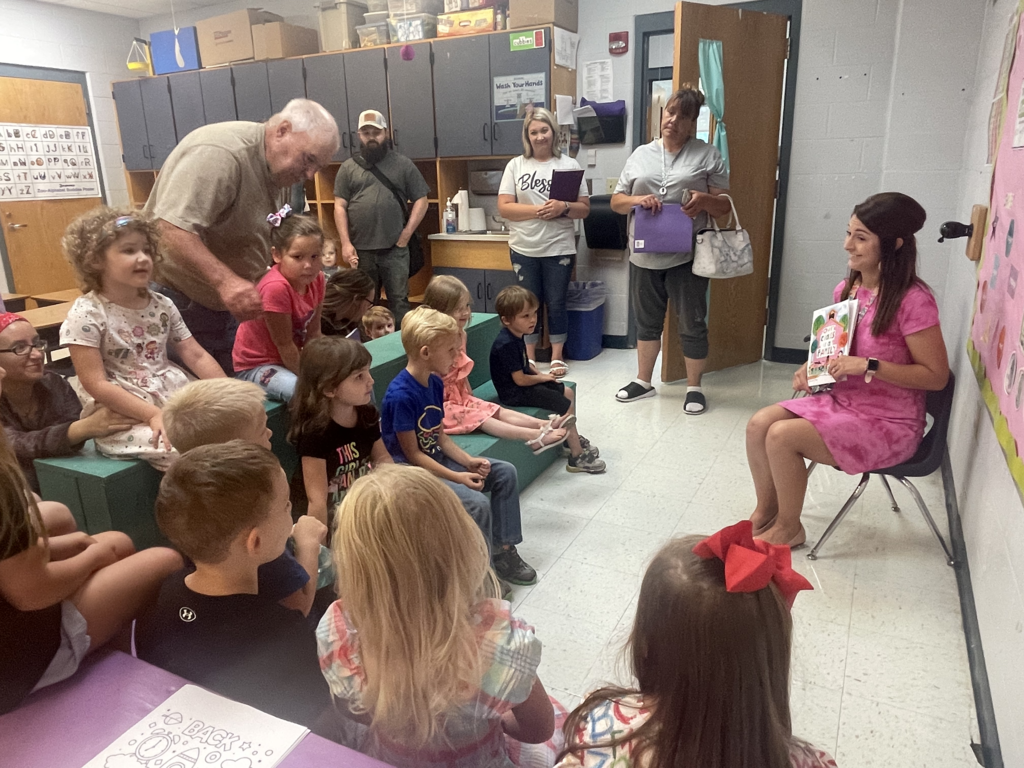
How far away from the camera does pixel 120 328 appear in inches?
72.4

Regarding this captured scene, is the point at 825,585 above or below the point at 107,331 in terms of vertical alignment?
below

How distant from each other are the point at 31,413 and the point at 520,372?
5.35ft

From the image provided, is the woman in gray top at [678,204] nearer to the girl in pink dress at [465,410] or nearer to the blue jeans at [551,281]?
the blue jeans at [551,281]

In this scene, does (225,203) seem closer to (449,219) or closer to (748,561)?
(748,561)

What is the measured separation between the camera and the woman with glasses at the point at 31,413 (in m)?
1.75

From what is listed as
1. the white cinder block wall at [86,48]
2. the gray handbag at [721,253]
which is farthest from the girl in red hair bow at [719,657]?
the white cinder block wall at [86,48]

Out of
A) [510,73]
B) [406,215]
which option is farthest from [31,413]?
[510,73]

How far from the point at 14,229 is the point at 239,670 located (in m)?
5.89

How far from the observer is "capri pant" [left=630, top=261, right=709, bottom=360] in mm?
3678

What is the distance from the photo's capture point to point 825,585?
2123mm

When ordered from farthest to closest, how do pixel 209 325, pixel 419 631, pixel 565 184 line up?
pixel 565 184, pixel 209 325, pixel 419 631

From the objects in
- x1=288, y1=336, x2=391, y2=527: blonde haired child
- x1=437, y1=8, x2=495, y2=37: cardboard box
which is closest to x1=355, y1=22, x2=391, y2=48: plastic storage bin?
x1=437, y1=8, x2=495, y2=37: cardboard box

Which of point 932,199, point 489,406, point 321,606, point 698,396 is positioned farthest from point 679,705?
point 932,199

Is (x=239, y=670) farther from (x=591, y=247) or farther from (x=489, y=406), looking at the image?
(x=591, y=247)
